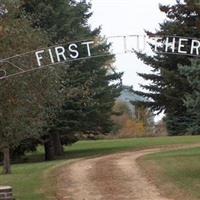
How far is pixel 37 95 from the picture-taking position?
1630cm

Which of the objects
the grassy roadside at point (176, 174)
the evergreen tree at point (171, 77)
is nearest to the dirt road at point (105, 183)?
the grassy roadside at point (176, 174)

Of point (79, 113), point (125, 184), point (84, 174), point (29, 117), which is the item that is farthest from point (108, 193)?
point (79, 113)

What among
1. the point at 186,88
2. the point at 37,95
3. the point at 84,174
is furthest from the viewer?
the point at 186,88

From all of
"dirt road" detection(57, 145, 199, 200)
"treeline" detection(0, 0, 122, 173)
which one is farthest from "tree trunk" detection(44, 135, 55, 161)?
"dirt road" detection(57, 145, 199, 200)

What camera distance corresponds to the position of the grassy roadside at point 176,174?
15.4m

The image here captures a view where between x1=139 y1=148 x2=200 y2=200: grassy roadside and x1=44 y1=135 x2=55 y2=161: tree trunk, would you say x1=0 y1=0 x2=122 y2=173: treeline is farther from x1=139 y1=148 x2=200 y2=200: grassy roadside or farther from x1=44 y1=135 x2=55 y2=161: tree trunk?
x1=139 y1=148 x2=200 y2=200: grassy roadside

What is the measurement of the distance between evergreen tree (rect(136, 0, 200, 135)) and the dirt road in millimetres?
8717

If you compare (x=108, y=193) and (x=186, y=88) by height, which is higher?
(x=186, y=88)

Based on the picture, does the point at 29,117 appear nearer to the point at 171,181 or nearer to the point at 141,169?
the point at 171,181

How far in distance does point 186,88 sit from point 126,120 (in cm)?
4133

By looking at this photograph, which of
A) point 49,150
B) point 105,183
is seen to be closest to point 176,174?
point 105,183

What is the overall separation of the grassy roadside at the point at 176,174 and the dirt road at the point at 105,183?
1.10 ft

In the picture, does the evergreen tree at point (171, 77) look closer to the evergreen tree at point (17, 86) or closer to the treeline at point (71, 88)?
the treeline at point (71, 88)

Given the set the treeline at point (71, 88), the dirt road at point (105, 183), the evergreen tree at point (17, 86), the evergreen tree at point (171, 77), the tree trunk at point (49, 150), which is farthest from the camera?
the tree trunk at point (49, 150)
